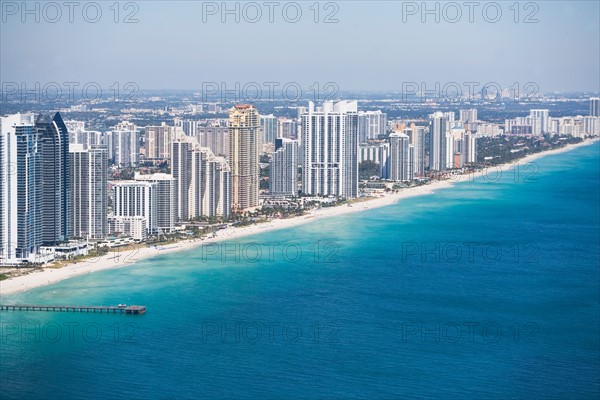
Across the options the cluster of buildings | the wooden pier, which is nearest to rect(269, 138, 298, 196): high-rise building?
the cluster of buildings

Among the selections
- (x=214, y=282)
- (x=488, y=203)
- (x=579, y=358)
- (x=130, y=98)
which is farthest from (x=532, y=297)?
(x=130, y=98)

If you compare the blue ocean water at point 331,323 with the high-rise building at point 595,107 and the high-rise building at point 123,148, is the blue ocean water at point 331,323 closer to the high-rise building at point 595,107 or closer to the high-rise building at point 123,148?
the high-rise building at point 123,148

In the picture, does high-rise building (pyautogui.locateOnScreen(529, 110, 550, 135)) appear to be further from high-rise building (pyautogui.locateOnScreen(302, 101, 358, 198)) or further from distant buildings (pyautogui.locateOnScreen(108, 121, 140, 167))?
distant buildings (pyautogui.locateOnScreen(108, 121, 140, 167))

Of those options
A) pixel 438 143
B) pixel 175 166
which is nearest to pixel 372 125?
pixel 438 143

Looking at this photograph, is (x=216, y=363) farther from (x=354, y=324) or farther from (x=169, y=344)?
(x=354, y=324)

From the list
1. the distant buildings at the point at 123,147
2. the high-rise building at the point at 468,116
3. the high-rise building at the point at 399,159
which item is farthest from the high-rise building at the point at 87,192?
the high-rise building at the point at 468,116
